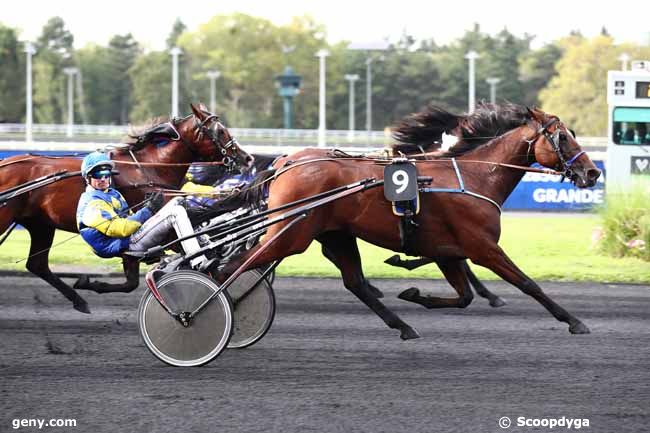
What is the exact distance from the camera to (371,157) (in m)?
7.40

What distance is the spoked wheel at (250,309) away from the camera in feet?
23.6

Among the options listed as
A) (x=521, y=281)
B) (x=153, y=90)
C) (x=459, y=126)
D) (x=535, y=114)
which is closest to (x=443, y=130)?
(x=459, y=126)

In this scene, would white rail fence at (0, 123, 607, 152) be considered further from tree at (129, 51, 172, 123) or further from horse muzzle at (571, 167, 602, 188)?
horse muzzle at (571, 167, 602, 188)

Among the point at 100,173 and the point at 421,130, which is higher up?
the point at 421,130

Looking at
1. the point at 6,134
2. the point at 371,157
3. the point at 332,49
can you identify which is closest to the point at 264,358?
the point at 371,157

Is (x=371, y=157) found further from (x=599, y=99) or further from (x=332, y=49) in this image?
(x=332, y=49)

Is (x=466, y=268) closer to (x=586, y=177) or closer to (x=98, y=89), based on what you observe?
(x=586, y=177)

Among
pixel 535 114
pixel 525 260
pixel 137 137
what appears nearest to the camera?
pixel 535 114

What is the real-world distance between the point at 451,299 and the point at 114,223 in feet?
7.58

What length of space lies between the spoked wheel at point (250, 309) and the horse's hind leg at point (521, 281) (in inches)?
54.9

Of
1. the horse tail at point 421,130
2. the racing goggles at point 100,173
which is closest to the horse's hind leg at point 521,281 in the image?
the horse tail at point 421,130

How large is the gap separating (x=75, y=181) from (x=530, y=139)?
360cm

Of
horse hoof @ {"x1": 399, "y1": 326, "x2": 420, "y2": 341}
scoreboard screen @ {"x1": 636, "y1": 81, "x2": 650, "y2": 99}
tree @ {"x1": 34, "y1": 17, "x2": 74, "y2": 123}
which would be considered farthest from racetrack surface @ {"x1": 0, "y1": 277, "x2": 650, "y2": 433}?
tree @ {"x1": 34, "y1": 17, "x2": 74, "y2": 123}

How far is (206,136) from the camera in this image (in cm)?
909
